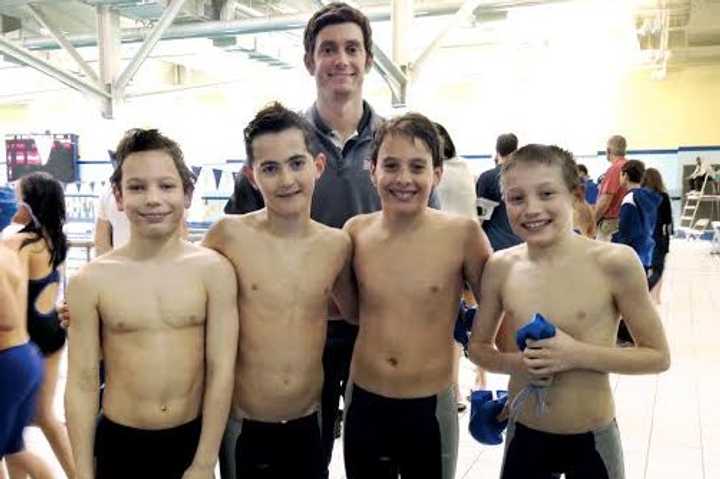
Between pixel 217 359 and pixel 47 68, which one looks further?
pixel 47 68

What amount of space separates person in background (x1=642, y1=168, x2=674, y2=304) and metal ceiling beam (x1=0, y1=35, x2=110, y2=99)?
6232 mm

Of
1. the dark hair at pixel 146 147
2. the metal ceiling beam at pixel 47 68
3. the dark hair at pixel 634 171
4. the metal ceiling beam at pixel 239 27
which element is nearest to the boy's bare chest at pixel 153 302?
the dark hair at pixel 146 147

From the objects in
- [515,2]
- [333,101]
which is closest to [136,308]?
[333,101]

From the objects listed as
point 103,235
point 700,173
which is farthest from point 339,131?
point 700,173

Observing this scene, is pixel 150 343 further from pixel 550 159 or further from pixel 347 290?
pixel 550 159

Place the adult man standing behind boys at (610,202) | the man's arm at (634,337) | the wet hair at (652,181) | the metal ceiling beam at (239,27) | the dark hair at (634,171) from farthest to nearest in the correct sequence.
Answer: the metal ceiling beam at (239,27) → the adult man standing behind boys at (610,202) → the wet hair at (652,181) → the dark hair at (634,171) → the man's arm at (634,337)

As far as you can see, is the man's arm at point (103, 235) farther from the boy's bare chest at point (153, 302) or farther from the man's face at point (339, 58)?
the boy's bare chest at point (153, 302)

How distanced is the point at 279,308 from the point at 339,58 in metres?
A: 0.85

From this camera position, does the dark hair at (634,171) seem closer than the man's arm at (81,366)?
No

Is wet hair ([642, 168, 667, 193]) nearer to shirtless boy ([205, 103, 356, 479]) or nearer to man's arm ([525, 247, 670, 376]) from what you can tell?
man's arm ([525, 247, 670, 376])

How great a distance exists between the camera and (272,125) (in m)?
1.96

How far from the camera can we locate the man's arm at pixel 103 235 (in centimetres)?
420

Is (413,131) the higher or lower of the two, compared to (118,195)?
higher

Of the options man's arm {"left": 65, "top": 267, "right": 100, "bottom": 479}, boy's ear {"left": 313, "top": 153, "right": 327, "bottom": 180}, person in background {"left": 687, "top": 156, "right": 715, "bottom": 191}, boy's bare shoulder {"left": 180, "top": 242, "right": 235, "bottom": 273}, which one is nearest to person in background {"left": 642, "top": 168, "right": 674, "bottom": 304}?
boy's ear {"left": 313, "top": 153, "right": 327, "bottom": 180}
